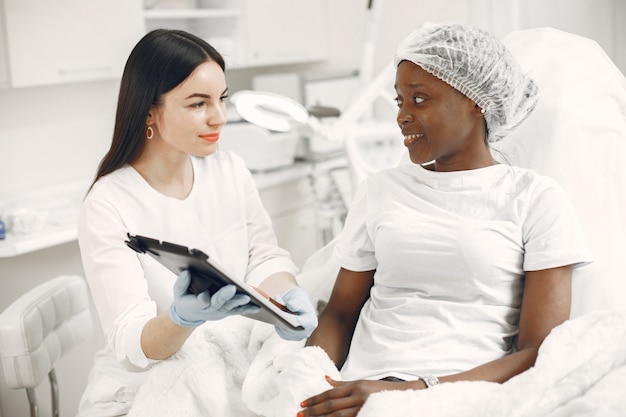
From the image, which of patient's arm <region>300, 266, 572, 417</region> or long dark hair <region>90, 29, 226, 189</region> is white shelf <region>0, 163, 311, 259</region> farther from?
patient's arm <region>300, 266, 572, 417</region>

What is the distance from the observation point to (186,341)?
142cm

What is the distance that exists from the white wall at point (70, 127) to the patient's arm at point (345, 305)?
4.48ft

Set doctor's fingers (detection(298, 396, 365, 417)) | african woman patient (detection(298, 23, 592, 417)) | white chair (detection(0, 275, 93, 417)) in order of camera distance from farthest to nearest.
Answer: white chair (detection(0, 275, 93, 417)), african woman patient (detection(298, 23, 592, 417)), doctor's fingers (detection(298, 396, 365, 417))

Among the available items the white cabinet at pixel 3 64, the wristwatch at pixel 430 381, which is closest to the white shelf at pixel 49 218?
Answer: the white cabinet at pixel 3 64

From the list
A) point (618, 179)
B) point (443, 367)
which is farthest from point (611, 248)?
point (443, 367)

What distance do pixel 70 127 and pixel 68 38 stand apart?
0.44 m

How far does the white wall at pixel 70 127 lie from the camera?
8.32 ft

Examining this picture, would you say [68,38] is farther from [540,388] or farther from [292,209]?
[540,388]

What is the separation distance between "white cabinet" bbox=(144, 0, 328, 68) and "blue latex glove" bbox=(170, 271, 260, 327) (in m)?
2.00

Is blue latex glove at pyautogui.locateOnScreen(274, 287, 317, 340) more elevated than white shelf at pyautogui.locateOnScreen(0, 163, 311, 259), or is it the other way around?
blue latex glove at pyautogui.locateOnScreen(274, 287, 317, 340)

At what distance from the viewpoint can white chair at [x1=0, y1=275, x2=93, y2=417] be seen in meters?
1.62

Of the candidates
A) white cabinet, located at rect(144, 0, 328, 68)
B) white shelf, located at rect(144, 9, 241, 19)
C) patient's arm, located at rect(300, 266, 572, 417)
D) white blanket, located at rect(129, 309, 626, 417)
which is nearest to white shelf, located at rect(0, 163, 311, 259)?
white cabinet, located at rect(144, 0, 328, 68)

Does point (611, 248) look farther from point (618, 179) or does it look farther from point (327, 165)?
point (327, 165)

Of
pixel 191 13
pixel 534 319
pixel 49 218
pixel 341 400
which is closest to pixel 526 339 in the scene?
pixel 534 319
